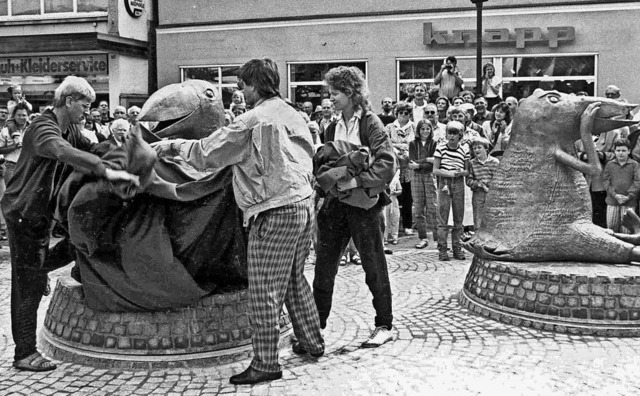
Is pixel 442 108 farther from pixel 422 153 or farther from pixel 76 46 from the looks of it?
pixel 76 46

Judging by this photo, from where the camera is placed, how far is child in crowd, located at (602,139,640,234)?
905 centimetres

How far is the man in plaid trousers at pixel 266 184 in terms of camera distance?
4.27 metres

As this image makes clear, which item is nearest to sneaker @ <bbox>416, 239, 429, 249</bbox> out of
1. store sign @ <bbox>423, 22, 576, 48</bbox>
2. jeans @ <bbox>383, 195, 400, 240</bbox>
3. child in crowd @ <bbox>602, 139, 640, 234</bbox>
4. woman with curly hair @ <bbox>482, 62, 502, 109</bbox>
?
jeans @ <bbox>383, 195, 400, 240</bbox>

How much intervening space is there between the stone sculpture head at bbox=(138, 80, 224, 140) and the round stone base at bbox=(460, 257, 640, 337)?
2581 mm

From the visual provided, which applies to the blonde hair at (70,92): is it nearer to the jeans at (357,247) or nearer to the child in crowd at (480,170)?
the jeans at (357,247)

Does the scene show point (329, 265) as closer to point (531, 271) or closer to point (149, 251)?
point (149, 251)

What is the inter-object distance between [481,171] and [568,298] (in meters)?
3.22

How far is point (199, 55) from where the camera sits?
19109 millimetres

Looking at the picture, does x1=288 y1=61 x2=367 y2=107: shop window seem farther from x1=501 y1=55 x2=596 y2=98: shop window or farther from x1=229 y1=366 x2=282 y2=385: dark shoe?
x1=229 y1=366 x2=282 y2=385: dark shoe

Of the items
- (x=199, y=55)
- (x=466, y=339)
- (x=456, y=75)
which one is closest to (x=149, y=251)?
(x=466, y=339)

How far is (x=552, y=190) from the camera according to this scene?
6258 mm

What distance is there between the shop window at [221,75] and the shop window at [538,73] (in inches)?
192

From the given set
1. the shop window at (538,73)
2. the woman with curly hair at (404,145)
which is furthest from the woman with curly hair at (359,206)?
the shop window at (538,73)

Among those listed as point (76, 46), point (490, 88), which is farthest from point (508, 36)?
point (76, 46)
